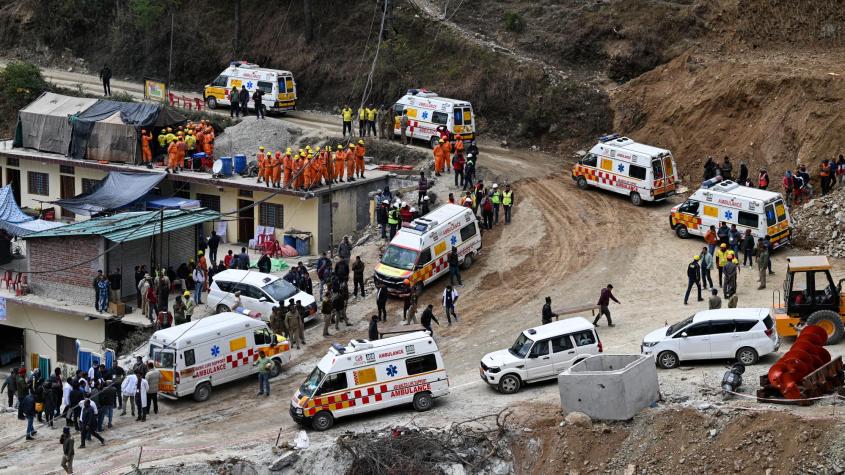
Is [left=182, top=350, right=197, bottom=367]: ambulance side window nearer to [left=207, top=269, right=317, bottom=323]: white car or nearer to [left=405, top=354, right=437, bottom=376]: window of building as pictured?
[left=207, top=269, right=317, bottom=323]: white car

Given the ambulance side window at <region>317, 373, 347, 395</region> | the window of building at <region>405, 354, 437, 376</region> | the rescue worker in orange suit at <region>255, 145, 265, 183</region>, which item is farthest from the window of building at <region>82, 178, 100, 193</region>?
the window of building at <region>405, 354, 437, 376</region>

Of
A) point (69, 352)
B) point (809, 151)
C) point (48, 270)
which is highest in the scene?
point (809, 151)

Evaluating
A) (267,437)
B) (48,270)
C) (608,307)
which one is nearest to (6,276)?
(48,270)

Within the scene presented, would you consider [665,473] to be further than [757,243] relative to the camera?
No

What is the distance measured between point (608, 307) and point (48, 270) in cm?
1867

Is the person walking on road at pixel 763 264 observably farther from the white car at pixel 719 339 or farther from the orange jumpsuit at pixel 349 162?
the orange jumpsuit at pixel 349 162

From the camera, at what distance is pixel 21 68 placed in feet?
201

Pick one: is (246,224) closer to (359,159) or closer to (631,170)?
(359,159)

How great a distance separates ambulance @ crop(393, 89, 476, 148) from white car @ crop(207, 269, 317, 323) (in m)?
13.4

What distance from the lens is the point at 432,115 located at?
5069cm

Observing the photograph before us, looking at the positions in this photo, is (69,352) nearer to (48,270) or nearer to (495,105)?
(48,270)

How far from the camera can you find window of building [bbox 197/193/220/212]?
48.8 m

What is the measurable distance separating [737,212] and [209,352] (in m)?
17.5

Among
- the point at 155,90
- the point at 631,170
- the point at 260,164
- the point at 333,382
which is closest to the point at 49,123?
the point at 155,90
